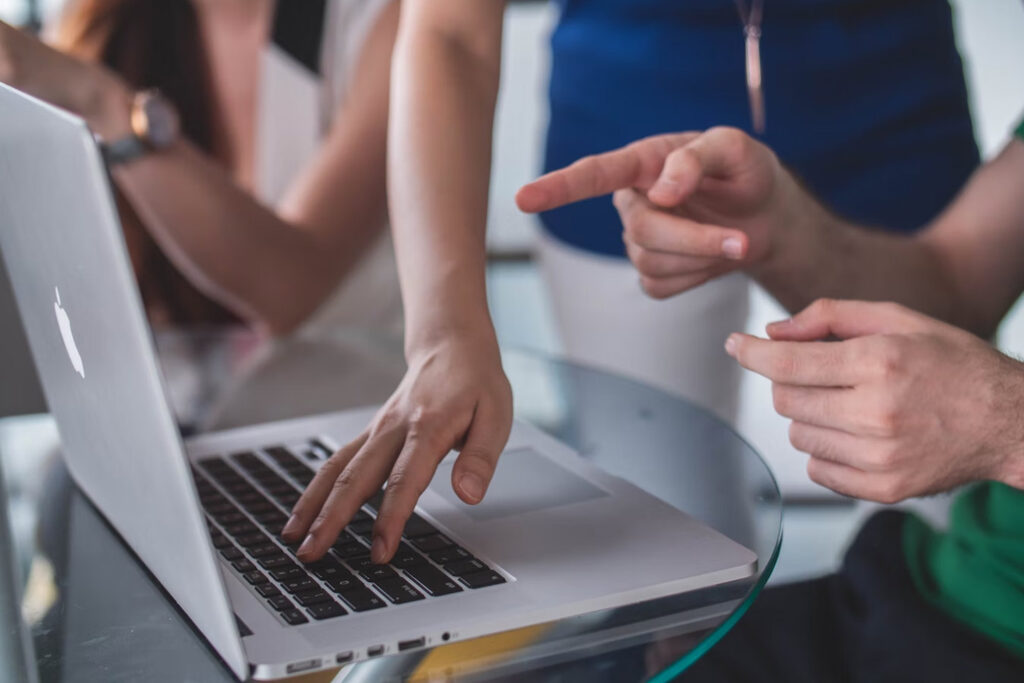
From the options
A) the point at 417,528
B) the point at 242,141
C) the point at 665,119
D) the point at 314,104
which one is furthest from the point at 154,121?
the point at 417,528

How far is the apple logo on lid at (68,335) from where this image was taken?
671 millimetres

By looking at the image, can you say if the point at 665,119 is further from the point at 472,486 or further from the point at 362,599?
the point at 362,599

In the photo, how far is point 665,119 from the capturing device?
1.52 meters

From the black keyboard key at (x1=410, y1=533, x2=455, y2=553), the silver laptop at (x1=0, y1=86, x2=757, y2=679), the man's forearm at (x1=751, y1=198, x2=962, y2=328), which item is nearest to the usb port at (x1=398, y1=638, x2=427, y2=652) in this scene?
the silver laptop at (x1=0, y1=86, x2=757, y2=679)

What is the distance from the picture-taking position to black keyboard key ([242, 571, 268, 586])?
681mm

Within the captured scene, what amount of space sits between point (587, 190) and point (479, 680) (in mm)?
418

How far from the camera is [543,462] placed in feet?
2.94

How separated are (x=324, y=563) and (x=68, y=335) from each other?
213 millimetres

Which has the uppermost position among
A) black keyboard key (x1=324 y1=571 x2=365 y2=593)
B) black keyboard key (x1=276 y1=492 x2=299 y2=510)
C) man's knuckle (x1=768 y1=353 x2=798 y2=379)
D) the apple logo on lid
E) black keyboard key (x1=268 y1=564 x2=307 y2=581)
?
the apple logo on lid

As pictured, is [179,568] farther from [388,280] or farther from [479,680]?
[388,280]

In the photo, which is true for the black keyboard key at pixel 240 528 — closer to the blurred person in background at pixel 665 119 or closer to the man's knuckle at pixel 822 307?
the blurred person in background at pixel 665 119

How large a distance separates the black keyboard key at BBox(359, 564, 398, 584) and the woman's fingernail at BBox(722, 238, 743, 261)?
37cm

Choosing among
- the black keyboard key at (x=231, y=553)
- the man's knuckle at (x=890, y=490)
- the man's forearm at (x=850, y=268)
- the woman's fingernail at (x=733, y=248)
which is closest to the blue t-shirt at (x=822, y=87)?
the man's forearm at (x=850, y=268)

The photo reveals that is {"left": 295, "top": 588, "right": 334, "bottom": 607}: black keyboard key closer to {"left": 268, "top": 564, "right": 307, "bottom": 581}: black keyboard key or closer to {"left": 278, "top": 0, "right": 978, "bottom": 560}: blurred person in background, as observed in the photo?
{"left": 268, "top": 564, "right": 307, "bottom": 581}: black keyboard key
